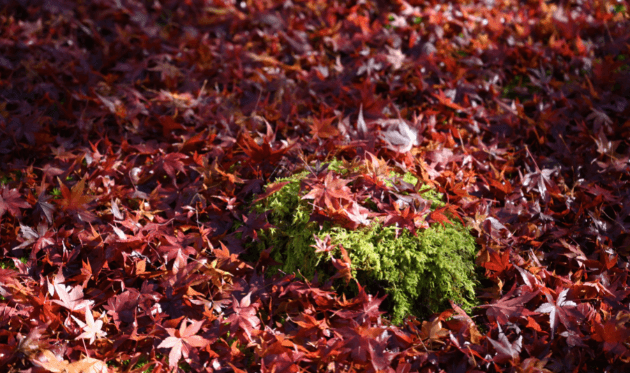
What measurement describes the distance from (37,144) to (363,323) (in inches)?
78.2

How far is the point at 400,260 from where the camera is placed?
74.6 inches

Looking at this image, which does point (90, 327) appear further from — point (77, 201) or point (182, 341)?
point (77, 201)

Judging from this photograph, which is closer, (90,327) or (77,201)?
(90,327)

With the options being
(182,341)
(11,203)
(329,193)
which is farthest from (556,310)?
(11,203)

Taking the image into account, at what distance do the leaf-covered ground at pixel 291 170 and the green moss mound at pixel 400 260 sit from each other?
0.07 metres

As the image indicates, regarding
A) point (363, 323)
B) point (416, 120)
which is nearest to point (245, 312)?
point (363, 323)

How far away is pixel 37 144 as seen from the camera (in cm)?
249

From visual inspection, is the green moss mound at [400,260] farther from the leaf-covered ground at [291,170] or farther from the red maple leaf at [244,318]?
the red maple leaf at [244,318]

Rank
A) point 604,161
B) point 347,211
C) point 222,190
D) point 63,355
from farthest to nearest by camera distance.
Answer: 1. point 604,161
2. point 222,190
3. point 347,211
4. point 63,355

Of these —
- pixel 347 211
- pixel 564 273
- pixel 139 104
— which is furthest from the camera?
pixel 139 104

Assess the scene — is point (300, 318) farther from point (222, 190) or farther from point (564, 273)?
point (564, 273)

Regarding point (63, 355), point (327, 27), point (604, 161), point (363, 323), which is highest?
point (327, 27)

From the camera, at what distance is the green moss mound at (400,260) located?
1.89 meters

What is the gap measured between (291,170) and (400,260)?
727 millimetres
